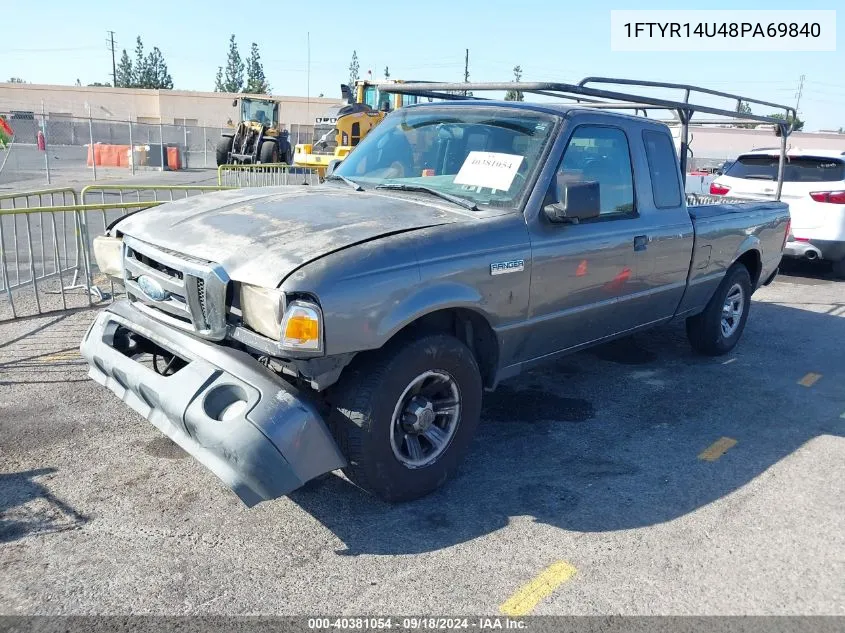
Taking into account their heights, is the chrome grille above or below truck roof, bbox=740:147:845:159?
below

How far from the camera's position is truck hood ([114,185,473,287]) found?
305 centimetres

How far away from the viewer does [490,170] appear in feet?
13.1

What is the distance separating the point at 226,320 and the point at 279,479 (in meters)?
0.76

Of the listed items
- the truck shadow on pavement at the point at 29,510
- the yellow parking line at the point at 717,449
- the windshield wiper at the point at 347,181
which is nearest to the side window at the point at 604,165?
the windshield wiper at the point at 347,181

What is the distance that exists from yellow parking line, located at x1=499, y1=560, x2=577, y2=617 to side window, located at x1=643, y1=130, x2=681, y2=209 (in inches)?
111

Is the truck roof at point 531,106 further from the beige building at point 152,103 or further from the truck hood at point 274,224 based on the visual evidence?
the beige building at point 152,103

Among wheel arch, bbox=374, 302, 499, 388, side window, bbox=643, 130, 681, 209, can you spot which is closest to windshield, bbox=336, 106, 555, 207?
wheel arch, bbox=374, 302, 499, 388

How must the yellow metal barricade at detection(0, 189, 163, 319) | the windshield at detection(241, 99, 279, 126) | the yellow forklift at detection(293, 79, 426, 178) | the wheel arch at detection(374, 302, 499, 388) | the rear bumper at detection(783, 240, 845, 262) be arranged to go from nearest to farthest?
the wheel arch at detection(374, 302, 499, 388) → the yellow metal barricade at detection(0, 189, 163, 319) → the rear bumper at detection(783, 240, 845, 262) → the yellow forklift at detection(293, 79, 426, 178) → the windshield at detection(241, 99, 279, 126)

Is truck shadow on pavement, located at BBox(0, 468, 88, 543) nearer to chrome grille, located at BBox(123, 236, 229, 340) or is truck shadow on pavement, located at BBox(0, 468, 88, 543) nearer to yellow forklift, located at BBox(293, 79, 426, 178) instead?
chrome grille, located at BBox(123, 236, 229, 340)

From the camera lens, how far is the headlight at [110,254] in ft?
13.1

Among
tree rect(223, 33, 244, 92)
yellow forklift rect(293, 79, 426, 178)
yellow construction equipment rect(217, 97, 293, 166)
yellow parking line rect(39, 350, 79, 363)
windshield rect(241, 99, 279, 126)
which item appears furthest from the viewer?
tree rect(223, 33, 244, 92)

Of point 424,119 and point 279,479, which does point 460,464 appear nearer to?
point 279,479

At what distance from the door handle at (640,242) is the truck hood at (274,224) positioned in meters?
1.44

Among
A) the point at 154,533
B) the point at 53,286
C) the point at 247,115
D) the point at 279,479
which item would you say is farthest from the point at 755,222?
the point at 247,115
